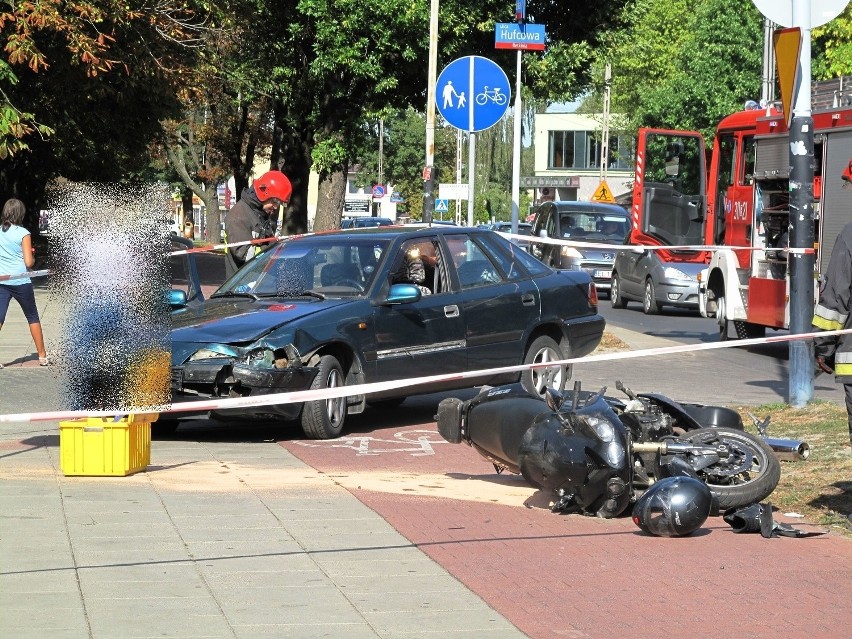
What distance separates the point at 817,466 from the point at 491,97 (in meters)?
8.57

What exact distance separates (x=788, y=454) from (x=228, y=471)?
344 cm

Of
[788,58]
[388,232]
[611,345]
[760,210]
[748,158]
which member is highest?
[788,58]

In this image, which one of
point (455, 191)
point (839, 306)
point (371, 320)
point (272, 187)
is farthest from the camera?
point (455, 191)

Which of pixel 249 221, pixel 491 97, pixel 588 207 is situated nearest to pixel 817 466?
pixel 249 221

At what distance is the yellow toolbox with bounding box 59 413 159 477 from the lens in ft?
27.8

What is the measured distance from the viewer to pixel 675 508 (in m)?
7.09

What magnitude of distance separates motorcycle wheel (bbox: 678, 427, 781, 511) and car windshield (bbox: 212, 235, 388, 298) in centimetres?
378

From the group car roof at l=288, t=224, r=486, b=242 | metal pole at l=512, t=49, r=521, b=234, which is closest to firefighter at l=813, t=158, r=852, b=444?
car roof at l=288, t=224, r=486, b=242

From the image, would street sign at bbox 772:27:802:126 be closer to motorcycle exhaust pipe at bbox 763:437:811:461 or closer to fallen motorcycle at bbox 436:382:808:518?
motorcycle exhaust pipe at bbox 763:437:811:461

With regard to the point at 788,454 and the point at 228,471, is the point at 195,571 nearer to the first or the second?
the point at 228,471

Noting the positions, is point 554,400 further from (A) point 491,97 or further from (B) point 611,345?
(B) point 611,345

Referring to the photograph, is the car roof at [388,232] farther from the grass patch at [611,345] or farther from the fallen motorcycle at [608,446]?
the grass patch at [611,345]

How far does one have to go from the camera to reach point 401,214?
11394 centimetres

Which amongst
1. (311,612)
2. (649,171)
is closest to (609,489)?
(311,612)
